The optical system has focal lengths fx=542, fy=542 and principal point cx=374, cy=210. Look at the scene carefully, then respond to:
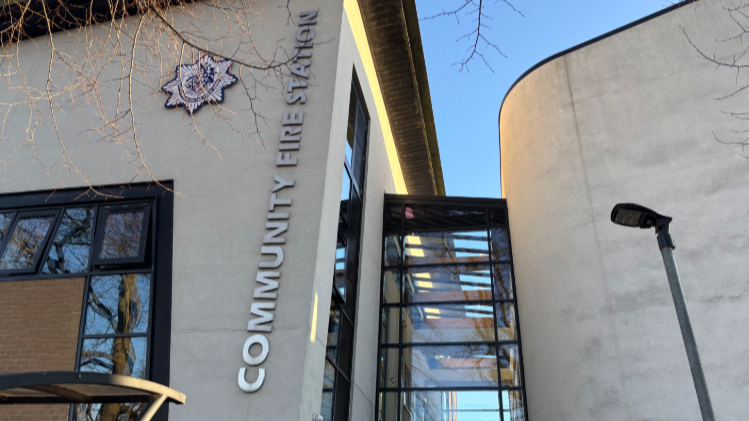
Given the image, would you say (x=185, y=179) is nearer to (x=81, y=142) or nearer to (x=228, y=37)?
(x=81, y=142)

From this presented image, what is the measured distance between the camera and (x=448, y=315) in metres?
11.9

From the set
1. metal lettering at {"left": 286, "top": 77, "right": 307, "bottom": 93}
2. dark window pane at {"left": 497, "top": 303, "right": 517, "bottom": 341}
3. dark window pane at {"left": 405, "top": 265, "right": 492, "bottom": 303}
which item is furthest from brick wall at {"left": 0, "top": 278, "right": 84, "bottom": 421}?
dark window pane at {"left": 497, "top": 303, "right": 517, "bottom": 341}

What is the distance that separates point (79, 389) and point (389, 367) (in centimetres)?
837

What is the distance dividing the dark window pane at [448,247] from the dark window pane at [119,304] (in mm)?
6328

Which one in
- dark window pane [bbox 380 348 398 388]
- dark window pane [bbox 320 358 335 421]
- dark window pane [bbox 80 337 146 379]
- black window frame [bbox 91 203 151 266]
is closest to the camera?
dark window pane [bbox 80 337 146 379]

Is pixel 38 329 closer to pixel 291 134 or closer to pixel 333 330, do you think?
pixel 333 330

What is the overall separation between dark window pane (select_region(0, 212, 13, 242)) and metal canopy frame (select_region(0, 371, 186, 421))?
23.3 feet

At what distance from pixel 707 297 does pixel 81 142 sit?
11.2m

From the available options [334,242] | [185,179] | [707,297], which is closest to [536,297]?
[707,297]

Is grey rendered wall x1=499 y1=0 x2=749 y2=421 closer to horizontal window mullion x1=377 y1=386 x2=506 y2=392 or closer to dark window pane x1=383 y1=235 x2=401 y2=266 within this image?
horizontal window mullion x1=377 y1=386 x2=506 y2=392

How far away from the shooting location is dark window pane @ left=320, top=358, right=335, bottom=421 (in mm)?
8211

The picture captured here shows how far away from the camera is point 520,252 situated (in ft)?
38.9

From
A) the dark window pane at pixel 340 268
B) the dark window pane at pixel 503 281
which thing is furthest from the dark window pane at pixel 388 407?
the dark window pane at pixel 503 281

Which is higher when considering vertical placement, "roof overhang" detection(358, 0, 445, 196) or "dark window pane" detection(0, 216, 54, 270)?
"roof overhang" detection(358, 0, 445, 196)
